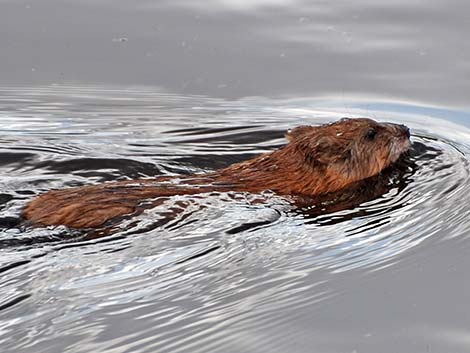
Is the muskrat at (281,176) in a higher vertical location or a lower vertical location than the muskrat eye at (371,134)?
lower

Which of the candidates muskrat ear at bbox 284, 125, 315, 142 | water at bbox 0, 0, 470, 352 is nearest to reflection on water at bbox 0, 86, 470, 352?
water at bbox 0, 0, 470, 352

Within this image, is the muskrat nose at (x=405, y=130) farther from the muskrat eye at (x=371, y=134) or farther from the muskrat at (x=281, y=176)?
the muskrat eye at (x=371, y=134)

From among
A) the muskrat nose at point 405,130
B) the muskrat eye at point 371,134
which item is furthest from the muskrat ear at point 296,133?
the muskrat nose at point 405,130

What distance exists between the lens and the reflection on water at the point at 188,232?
472 cm

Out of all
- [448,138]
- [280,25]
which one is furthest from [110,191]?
[280,25]

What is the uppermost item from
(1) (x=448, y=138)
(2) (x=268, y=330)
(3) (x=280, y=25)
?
(3) (x=280, y=25)

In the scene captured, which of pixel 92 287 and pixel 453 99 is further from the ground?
pixel 453 99

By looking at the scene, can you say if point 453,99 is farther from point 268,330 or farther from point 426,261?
point 268,330

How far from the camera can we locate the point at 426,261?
5.37 metres

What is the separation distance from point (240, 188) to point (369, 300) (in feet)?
4.89

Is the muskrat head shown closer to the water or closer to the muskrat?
the muskrat

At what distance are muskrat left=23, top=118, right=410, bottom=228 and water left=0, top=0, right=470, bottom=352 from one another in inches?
3.9

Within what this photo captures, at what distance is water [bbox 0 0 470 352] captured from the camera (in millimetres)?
4738

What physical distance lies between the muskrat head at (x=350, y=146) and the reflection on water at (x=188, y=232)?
138mm
